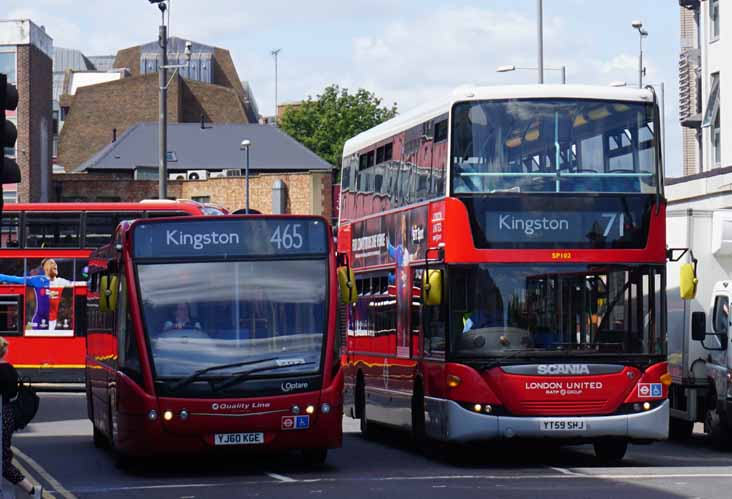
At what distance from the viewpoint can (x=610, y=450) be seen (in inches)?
785

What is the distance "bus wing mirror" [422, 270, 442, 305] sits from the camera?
18.8 m

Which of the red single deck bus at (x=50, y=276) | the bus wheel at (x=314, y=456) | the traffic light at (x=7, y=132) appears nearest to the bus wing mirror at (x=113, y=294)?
the bus wheel at (x=314, y=456)

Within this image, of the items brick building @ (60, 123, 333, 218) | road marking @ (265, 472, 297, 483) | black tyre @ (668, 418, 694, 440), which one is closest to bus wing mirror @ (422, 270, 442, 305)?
road marking @ (265, 472, 297, 483)

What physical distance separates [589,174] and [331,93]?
345ft

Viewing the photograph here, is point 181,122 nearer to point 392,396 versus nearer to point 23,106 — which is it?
point 23,106

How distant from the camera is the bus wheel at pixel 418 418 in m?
20.3

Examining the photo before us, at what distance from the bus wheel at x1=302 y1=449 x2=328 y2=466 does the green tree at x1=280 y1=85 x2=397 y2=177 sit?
101994mm

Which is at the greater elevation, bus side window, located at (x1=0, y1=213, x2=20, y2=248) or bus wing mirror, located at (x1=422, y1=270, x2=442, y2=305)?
bus side window, located at (x1=0, y1=213, x2=20, y2=248)

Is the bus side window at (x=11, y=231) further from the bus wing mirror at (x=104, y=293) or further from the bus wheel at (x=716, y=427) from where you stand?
the bus wheel at (x=716, y=427)

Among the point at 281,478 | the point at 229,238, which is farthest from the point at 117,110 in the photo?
the point at 281,478

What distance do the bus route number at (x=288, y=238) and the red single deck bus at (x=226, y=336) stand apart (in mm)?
11

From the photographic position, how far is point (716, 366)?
22.0m

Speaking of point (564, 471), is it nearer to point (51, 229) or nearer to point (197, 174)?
point (51, 229)

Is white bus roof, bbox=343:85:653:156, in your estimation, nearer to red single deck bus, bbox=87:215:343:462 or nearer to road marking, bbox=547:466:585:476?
red single deck bus, bbox=87:215:343:462
